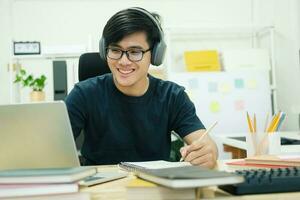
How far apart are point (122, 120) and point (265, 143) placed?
52 cm

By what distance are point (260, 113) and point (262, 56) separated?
0.49m

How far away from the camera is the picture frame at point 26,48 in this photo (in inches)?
120

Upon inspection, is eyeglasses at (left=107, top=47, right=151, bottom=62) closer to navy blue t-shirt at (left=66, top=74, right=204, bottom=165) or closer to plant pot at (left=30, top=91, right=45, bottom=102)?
navy blue t-shirt at (left=66, top=74, right=204, bottom=165)

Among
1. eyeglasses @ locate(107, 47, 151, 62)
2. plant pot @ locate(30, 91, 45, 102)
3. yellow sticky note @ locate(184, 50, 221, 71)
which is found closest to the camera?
eyeglasses @ locate(107, 47, 151, 62)

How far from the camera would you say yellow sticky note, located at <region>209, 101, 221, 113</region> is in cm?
292

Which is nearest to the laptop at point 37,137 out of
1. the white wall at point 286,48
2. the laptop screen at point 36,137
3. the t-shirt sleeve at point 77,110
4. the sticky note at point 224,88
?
the laptop screen at point 36,137

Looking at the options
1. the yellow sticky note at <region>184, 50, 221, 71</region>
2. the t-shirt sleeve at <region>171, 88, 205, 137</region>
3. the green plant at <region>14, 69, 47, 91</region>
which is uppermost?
the yellow sticky note at <region>184, 50, 221, 71</region>

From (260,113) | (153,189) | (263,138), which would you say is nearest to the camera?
(153,189)

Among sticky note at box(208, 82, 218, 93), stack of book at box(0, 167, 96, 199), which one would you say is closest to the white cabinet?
sticky note at box(208, 82, 218, 93)

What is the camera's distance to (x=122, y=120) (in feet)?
4.60

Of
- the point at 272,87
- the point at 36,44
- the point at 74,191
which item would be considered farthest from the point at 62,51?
the point at 74,191

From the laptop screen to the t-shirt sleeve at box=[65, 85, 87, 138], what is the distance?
1.84 feet

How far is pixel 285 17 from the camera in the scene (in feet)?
10.9

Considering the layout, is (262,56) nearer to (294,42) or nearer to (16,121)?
(294,42)
